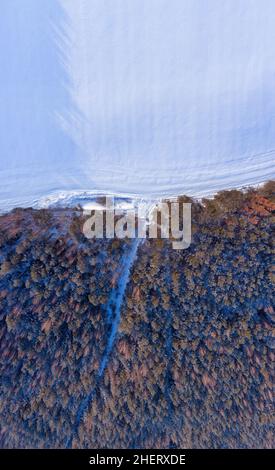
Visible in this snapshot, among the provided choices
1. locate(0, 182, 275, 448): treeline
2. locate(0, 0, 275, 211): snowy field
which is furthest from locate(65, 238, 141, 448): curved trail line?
locate(0, 0, 275, 211): snowy field

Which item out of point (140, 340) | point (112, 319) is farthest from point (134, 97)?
point (140, 340)

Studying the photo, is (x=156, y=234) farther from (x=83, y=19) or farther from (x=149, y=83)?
(x=83, y=19)

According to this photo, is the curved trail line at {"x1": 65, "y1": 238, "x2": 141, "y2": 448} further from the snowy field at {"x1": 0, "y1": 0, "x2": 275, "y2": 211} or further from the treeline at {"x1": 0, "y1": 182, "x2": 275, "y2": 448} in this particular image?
the snowy field at {"x1": 0, "y1": 0, "x2": 275, "y2": 211}

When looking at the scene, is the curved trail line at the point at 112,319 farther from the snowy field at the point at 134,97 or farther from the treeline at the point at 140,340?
the snowy field at the point at 134,97

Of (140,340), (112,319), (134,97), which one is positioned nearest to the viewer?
(140,340)

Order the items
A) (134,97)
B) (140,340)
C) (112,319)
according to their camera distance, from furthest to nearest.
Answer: (134,97) → (112,319) → (140,340)

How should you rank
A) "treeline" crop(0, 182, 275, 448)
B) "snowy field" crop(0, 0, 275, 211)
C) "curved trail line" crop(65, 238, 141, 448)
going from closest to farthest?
"treeline" crop(0, 182, 275, 448) → "curved trail line" crop(65, 238, 141, 448) → "snowy field" crop(0, 0, 275, 211)

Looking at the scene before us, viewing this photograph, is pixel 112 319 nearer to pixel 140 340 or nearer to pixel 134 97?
pixel 140 340

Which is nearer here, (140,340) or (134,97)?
(140,340)

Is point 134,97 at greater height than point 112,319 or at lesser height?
greater
